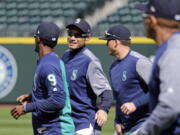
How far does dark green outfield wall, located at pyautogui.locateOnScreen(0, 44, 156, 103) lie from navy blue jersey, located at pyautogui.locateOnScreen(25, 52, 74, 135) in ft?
33.9

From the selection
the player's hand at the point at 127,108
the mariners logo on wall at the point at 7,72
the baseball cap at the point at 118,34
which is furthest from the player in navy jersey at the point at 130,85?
the mariners logo on wall at the point at 7,72

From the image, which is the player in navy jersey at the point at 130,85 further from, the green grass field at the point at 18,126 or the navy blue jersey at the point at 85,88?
the green grass field at the point at 18,126

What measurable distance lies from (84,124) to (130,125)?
54 centimetres

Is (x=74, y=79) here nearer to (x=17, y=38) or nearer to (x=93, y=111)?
(x=93, y=111)

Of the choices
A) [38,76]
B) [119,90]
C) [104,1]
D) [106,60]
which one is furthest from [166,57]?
[104,1]

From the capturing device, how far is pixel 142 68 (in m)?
6.10

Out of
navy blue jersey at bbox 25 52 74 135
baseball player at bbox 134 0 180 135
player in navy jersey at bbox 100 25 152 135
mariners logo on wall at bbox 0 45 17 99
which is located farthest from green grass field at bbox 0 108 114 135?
baseball player at bbox 134 0 180 135

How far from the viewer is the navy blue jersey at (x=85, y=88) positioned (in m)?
6.48

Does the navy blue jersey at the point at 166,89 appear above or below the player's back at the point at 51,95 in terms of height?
above

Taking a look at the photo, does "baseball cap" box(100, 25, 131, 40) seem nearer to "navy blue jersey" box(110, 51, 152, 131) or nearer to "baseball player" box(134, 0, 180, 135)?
"navy blue jersey" box(110, 51, 152, 131)

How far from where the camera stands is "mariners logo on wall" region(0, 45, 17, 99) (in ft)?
52.4

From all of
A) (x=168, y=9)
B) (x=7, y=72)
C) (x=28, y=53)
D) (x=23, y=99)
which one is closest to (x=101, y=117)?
(x=23, y=99)

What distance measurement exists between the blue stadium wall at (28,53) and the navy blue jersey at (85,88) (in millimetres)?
9418

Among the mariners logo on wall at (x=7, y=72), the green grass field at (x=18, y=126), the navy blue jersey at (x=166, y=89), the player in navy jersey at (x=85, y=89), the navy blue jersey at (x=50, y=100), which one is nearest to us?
the navy blue jersey at (x=166, y=89)
